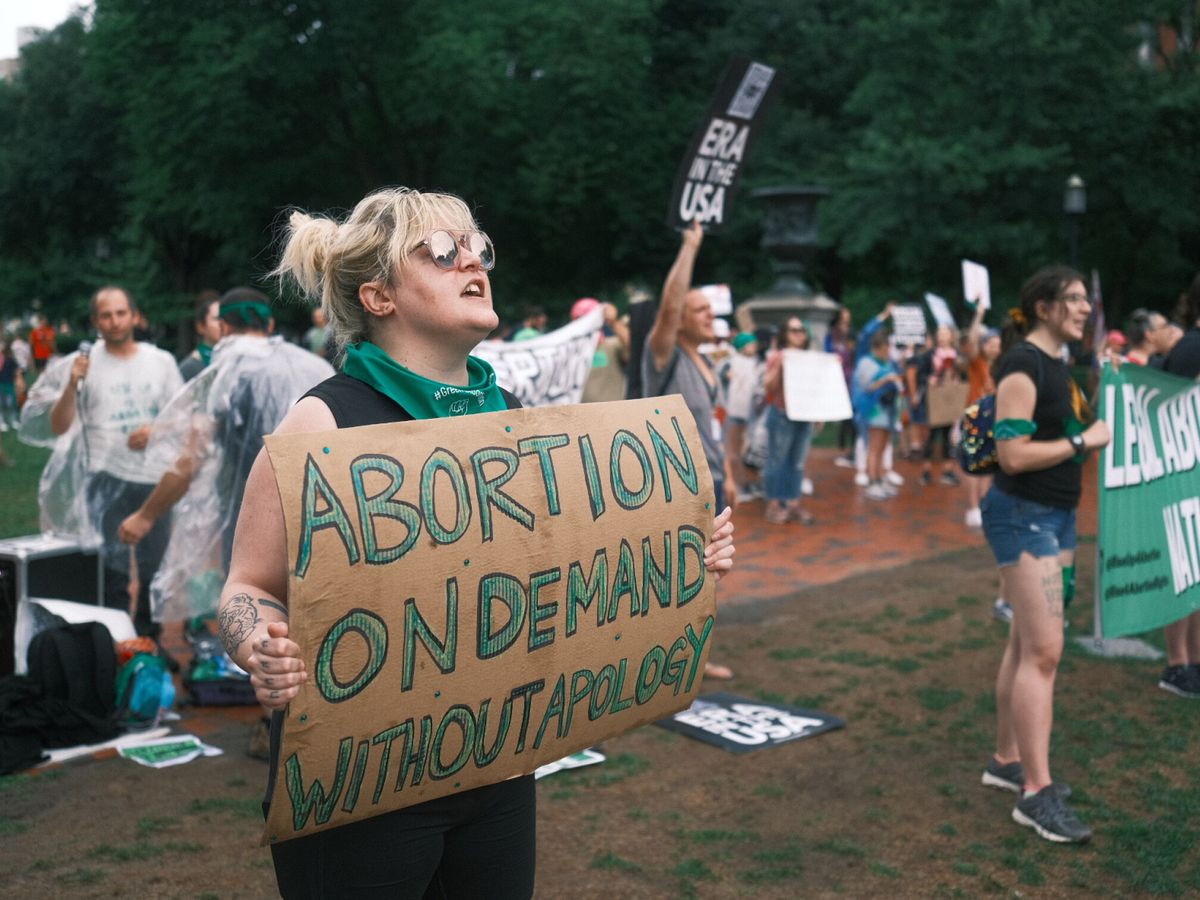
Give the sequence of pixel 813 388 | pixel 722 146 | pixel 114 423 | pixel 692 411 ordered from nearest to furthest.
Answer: pixel 692 411 < pixel 114 423 < pixel 722 146 < pixel 813 388

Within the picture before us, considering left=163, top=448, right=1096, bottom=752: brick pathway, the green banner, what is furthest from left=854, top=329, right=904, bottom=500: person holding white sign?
the green banner

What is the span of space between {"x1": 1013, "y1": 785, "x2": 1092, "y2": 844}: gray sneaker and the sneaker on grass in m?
1.96

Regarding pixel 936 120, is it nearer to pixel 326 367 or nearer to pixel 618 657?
pixel 326 367

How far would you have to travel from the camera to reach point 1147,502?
5.27m

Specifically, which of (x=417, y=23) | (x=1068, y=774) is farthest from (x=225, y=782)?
(x=417, y=23)

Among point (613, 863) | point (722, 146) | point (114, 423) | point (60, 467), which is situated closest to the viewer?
point (613, 863)

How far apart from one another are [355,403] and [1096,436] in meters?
3.06

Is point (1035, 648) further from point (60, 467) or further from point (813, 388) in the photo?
point (813, 388)

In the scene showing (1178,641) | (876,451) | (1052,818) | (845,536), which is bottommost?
(845,536)

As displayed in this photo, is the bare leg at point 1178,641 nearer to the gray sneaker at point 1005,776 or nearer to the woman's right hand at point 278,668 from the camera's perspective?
the gray sneaker at point 1005,776

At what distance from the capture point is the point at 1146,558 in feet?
17.2

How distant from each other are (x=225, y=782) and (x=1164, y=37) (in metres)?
33.3

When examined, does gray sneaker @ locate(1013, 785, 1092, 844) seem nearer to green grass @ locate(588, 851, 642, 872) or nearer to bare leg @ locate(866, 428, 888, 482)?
green grass @ locate(588, 851, 642, 872)

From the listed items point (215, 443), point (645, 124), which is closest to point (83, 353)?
point (215, 443)
